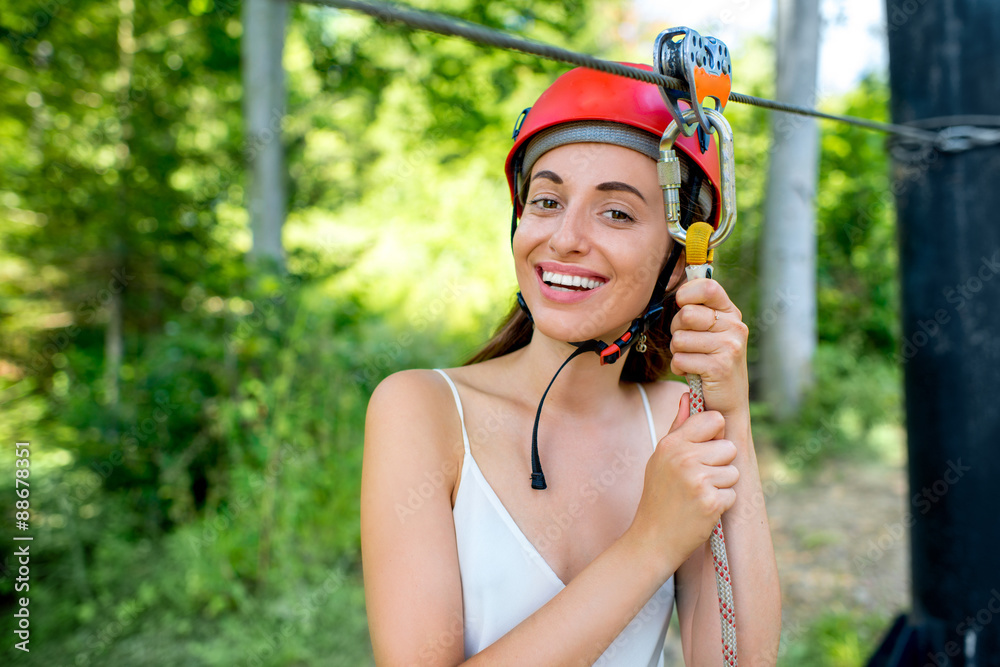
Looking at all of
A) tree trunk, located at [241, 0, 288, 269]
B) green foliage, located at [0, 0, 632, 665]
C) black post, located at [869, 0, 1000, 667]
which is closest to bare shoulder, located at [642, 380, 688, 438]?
black post, located at [869, 0, 1000, 667]

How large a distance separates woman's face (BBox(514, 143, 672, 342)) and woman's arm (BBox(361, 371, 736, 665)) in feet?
1.21

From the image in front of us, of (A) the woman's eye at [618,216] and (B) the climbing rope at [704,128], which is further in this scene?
(A) the woman's eye at [618,216]

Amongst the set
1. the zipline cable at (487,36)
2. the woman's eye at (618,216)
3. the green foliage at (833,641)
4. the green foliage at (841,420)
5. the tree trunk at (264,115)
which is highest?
the tree trunk at (264,115)

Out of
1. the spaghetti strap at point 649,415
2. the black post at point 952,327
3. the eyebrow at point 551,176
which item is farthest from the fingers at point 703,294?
the black post at point 952,327

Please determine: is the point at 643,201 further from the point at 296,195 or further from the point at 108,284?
the point at 108,284

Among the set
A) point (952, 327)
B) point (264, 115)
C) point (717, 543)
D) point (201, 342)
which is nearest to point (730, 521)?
point (717, 543)

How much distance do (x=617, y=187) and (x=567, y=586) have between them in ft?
2.88

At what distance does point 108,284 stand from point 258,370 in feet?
6.67

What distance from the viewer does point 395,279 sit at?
1043 cm

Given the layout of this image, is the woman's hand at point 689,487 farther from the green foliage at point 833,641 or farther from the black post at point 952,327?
the green foliage at point 833,641

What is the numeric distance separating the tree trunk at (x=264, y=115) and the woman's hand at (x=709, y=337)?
3891mm

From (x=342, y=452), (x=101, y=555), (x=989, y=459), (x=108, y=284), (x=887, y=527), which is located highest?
(x=108, y=284)

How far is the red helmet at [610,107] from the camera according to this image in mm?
1426

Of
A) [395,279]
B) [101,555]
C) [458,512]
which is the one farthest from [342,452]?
[395,279]
